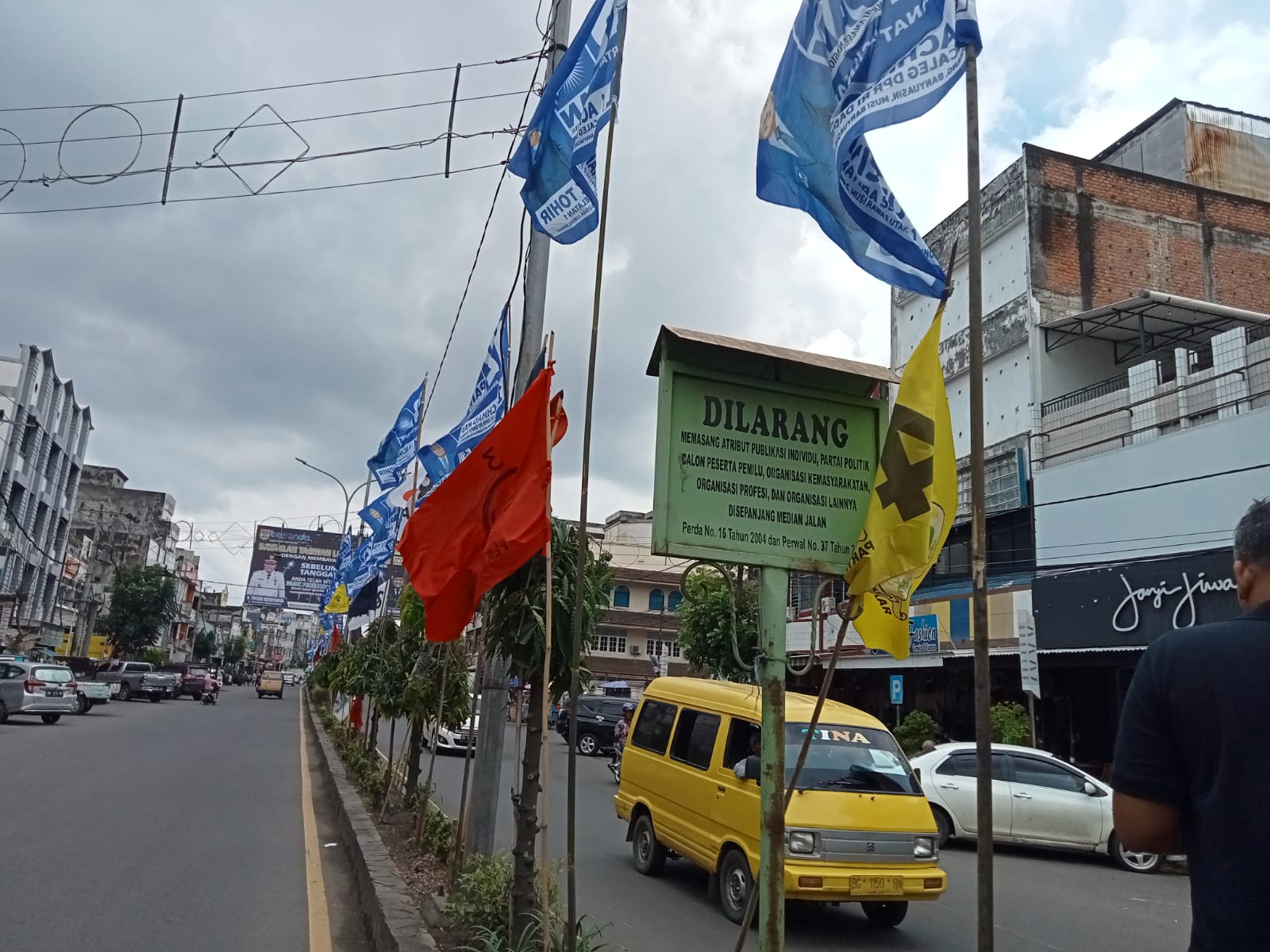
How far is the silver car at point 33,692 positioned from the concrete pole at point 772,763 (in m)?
27.3

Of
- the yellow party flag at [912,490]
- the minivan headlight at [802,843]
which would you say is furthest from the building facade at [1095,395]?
the yellow party flag at [912,490]

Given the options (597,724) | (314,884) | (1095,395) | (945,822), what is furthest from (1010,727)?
(597,724)

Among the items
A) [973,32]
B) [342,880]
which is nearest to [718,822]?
[342,880]

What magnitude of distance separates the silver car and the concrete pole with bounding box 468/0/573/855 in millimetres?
23727

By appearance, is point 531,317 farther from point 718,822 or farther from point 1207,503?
point 1207,503

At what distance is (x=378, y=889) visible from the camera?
649 centimetres

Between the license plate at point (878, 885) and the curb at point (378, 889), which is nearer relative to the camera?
the curb at point (378, 889)

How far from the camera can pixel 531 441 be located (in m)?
5.07

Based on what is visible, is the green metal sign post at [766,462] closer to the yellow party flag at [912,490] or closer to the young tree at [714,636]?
the yellow party flag at [912,490]

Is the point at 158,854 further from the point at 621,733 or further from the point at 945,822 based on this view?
the point at 621,733

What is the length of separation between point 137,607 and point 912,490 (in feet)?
180

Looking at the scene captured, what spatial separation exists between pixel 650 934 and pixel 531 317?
4.86 metres

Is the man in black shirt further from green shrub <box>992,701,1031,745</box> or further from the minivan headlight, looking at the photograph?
green shrub <box>992,701,1031,745</box>

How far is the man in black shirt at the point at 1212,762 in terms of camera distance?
194cm
